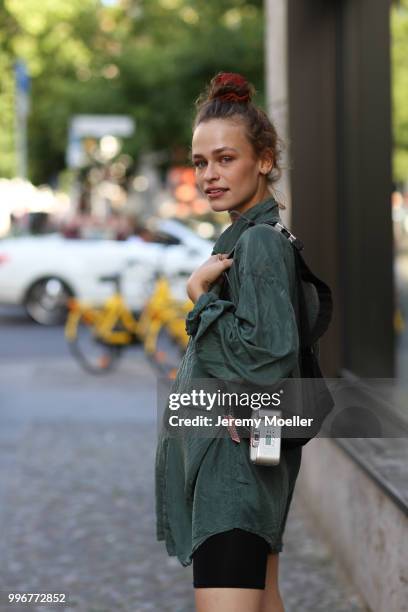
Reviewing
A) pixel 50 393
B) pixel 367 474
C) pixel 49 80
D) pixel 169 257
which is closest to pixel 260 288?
pixel 367 474

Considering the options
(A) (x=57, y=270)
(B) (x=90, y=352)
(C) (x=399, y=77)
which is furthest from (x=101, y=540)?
(A) (x=57, y=270)

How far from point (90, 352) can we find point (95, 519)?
256 inches

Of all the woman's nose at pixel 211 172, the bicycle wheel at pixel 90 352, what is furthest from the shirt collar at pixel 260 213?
the bicycle wheel at pixel 90 352

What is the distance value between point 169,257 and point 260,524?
43.8 feet

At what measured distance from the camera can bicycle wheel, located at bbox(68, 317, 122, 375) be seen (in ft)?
38.3

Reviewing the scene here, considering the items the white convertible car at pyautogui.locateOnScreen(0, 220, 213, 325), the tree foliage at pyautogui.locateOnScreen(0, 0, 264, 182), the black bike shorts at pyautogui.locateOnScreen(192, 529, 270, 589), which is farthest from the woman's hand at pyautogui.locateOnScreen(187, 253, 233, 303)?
the tree foliage at pyautogui.locateOnScreen(0, 0, 264, 182)

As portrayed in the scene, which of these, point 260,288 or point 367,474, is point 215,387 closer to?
point 260,288

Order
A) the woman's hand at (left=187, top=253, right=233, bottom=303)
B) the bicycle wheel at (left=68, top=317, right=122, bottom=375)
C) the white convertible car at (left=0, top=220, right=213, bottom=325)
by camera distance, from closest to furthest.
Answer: the woman's hand at (left=187, top=253, right=233, bottom=303), the bicycle wheel at (left=68, top=317, right=122, bottom=375), the white convertible car at (left=0, top=220, right=213, bottom=325)

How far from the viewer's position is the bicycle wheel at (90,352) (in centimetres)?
1169

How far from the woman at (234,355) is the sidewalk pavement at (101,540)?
1.87m

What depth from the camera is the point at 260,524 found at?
8.46 ft

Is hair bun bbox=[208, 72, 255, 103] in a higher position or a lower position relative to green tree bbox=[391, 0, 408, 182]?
lower

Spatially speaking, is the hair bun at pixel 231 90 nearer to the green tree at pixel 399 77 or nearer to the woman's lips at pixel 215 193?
the woman's lips at pixel 215 193

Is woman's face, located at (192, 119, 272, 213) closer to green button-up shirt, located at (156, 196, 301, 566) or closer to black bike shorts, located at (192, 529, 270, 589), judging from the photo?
green button-up shirt, located at (156, 196, 301, 566)
